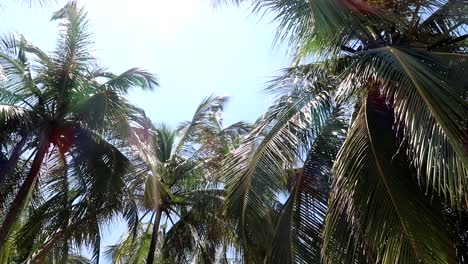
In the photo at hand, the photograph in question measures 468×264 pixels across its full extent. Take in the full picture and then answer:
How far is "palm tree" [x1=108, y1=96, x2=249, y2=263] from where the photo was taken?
1368cm

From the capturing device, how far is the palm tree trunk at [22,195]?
10406 mm

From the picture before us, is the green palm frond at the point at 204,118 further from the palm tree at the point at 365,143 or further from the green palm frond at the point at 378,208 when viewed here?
the green palm frond at the point at 378,208

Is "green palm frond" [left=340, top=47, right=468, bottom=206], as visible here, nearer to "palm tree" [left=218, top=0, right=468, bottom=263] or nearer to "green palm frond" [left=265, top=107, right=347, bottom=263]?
"palm tree" [left=218, top=0, right=468, bottom=263]

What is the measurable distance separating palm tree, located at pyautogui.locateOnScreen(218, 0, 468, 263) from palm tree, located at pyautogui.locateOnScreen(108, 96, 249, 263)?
17.3 ft

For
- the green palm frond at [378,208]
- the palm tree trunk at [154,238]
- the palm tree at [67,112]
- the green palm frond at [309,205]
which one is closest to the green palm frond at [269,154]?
the green palm frond at [309,205]

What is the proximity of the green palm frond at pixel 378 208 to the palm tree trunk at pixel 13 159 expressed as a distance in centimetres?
695

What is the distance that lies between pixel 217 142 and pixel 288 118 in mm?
7102

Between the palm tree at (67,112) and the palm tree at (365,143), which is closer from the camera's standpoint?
the palm tree at (365,143)

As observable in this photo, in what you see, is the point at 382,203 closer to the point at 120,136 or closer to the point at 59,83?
the point at 120,136

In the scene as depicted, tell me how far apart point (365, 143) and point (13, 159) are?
293 inches

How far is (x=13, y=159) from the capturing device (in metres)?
11.1

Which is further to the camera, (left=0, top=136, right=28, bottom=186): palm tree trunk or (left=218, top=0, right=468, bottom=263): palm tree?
(left=0, top=136, right=28, bottom=186): palm tree trunk

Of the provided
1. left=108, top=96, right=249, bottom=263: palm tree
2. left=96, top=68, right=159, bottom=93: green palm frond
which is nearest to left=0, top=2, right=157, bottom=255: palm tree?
left=96, top=68, right=159, bottom=93: green palm frond

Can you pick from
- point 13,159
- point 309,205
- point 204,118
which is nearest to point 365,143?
point 309,205
